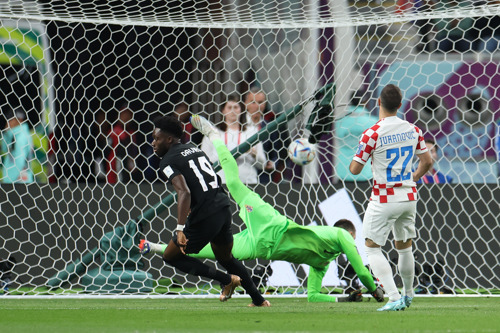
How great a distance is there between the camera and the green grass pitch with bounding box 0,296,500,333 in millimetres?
5277

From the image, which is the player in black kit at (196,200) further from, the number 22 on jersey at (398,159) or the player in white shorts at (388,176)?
the number 22 on jersey at (398,159)

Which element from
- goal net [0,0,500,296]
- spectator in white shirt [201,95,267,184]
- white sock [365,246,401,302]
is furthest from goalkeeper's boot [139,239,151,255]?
white sock [365,246,401,302]

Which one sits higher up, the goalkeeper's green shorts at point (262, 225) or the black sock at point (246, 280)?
the goalkeeper's green shorts at point (262, 225)

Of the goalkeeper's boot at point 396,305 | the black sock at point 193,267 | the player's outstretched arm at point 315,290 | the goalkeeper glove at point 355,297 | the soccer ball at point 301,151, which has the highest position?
the soccer ball at point 301,151

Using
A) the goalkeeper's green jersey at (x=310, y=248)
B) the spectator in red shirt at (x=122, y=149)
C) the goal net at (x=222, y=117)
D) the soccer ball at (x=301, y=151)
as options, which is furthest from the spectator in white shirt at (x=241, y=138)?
the goalkeeper's green jersey at (x=310, y=248)

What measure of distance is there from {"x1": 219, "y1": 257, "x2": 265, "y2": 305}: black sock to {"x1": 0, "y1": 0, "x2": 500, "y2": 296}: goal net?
6.21 ft

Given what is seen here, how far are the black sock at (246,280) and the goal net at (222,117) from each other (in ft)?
6.21

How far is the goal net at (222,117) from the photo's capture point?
968 centimetres

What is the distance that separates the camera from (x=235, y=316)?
245 inches

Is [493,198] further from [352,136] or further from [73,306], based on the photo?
[73,306]

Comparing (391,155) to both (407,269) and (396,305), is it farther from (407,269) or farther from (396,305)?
(396,305)

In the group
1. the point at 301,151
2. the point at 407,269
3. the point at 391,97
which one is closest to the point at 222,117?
the point at 301,151

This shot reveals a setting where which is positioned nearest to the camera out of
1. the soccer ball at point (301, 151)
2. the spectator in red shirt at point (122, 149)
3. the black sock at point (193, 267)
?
the black sock at point (193, 267)

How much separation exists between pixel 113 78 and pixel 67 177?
1241 millimetres
